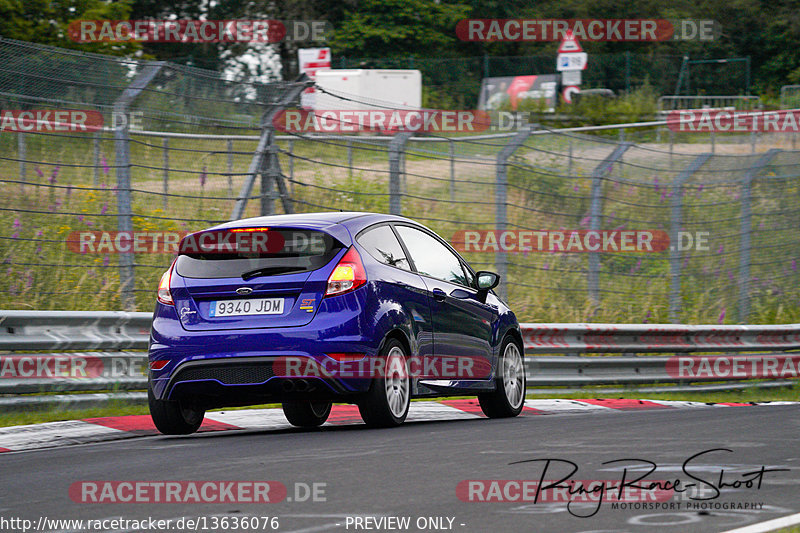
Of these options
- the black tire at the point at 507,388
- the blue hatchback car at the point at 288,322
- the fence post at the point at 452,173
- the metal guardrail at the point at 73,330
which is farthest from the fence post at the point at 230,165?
the blue hatchback car at the point at 288,322

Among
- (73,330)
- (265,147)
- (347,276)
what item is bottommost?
(73,330)

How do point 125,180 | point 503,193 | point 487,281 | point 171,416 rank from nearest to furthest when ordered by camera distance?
point 171,416 < point 487,281 < point 125,180 < point 503,193

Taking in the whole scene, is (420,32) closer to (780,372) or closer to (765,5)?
(765,5)

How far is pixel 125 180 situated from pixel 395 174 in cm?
309

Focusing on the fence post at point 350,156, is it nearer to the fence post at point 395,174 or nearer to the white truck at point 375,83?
the fence post at point 395,174

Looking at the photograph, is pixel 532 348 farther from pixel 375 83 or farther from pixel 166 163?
pixel 375 83

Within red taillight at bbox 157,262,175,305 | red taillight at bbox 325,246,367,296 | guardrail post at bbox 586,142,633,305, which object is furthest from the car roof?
guardrail post at bbox 586,142,633,305

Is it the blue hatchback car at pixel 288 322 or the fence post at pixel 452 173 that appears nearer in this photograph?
the blue hatchback car at pixel 288 322

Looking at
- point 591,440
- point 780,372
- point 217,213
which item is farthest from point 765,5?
point 591,440

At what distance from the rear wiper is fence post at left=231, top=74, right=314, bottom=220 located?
3587 millimetres

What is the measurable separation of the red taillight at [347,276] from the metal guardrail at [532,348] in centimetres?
262

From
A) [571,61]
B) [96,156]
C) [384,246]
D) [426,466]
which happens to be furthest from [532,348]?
[571,61]

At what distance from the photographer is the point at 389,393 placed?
339 inches

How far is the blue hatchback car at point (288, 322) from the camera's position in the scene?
8156mm
